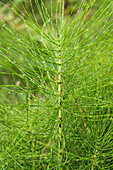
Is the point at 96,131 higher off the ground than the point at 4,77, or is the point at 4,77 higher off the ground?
the point at 4,77

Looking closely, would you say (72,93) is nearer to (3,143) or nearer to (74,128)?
(74,128)

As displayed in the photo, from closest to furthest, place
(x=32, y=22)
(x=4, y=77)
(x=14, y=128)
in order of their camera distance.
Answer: (x=32, y=22)
(x=14, y=128)
(x=4, y=77)

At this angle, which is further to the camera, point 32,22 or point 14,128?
point 14,128

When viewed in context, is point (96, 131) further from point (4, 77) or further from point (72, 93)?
point (4, 77)

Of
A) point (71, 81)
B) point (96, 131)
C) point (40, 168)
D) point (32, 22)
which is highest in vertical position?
point (32, 22)

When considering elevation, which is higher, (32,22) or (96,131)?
(32,22)

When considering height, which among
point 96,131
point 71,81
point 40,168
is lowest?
point 40,168

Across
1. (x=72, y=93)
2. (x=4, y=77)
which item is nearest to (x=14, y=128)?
(x=72, y=93)

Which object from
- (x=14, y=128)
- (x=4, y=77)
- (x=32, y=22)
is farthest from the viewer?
(x=4, y=77)

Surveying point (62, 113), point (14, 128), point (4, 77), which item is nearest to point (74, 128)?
point (62, 113)
